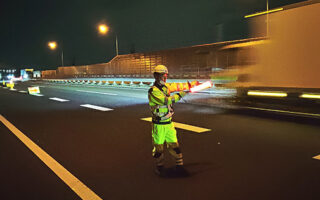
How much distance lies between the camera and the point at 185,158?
574 centimetres

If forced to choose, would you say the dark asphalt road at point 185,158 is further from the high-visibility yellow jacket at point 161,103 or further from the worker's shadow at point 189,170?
the high-visibility yellow jacket at point 161,103

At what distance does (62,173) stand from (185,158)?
2274 mm

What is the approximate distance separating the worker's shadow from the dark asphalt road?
18 millimetres

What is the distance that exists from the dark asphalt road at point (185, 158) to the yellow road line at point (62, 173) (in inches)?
3.4

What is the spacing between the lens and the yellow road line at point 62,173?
414cm

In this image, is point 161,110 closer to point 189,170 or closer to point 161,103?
point 161,103

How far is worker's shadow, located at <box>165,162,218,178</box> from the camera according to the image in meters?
4.84

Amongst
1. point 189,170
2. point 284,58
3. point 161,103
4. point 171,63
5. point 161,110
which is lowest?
point 189,170

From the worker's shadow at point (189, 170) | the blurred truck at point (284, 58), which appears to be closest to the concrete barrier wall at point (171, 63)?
the blurred truck at point (284, 58)

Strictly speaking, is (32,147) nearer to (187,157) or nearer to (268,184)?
(187,157)

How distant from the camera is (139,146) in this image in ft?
22.2

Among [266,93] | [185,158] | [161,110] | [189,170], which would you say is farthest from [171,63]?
[161,110]

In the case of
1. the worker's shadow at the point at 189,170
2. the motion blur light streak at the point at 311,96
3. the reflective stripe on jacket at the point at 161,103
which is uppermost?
the reflective stripe on jacket at the point at 161,103

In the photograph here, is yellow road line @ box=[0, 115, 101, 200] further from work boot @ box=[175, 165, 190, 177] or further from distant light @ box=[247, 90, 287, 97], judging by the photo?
distant light @ box=[247, 90, 287, 97]
